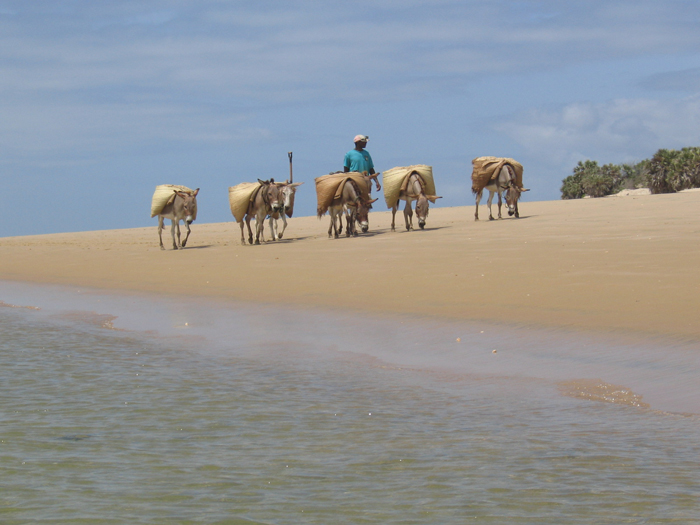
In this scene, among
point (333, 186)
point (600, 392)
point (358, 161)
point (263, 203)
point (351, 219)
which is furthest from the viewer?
point (263, 203)

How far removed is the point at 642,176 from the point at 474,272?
4841 centimetres

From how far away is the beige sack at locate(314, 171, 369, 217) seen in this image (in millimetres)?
20734

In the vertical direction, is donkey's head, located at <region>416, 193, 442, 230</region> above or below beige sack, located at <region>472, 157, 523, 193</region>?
below

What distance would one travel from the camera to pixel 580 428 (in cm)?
464

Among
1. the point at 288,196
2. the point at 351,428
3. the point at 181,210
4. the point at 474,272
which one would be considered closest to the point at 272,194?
the point at 288,196

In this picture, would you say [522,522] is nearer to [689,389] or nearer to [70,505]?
[70,505]

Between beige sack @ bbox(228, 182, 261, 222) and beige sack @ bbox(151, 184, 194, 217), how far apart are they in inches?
43.7

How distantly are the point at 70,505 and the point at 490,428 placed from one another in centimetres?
228

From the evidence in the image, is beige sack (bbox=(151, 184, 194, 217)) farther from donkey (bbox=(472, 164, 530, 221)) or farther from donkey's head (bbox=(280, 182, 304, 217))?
donkey (bbox=(472, 164, 530, 221))

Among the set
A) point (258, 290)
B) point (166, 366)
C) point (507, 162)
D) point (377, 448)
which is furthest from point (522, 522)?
point (507, 162)

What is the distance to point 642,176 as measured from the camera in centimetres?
5650

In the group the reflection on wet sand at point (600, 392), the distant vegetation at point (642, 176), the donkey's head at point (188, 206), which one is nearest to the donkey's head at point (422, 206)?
the donkey's head at point (188, 206)

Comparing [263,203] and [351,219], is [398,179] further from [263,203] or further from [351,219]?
[263,203]

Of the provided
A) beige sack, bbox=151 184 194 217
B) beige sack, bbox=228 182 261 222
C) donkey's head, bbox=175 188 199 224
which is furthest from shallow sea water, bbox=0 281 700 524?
beige sack, bbox=151 184 194 217
